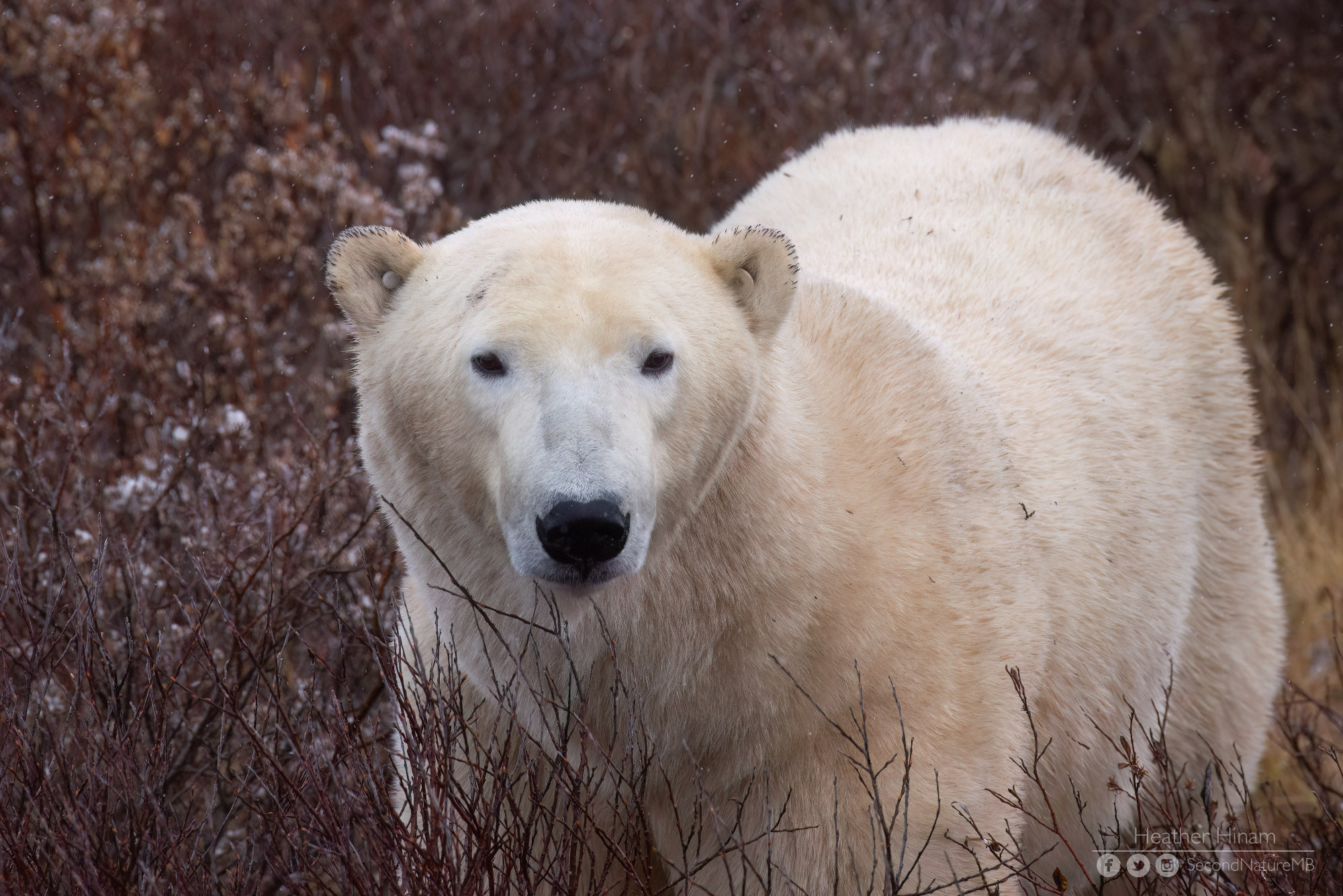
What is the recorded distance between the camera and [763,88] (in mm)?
5703

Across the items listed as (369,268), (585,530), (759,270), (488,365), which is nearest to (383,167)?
(369,268)

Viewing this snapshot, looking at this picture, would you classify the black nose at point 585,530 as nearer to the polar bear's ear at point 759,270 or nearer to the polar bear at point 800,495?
the polar bear at point 800,495

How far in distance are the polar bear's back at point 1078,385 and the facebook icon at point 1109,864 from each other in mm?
175

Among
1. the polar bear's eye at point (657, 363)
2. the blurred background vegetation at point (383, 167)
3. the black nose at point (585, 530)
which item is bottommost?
the blurred background vegetation at point (383, 167)

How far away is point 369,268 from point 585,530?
664 millimetres

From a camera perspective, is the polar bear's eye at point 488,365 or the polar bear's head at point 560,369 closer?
the polar bear's head at point 560,369

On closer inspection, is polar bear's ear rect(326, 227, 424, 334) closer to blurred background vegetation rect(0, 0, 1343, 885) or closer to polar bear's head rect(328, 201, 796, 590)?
polar bear's head rect(328, 201, 796, 590)

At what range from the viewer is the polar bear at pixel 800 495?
1855 millimetres

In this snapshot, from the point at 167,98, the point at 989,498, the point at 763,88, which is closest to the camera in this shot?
the point at 989,498

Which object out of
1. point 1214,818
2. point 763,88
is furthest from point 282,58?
point 1214,818

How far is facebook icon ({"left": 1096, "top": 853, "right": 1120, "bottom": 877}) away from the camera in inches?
97.4

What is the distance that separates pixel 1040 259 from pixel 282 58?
12.1 ft

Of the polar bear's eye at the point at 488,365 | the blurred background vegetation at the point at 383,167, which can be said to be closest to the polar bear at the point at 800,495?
the polar bear's eye at the point at 488,365

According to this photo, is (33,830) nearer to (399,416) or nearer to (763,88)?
(399,416)
